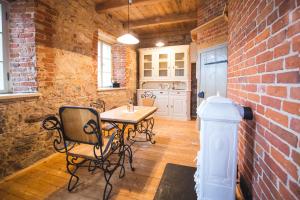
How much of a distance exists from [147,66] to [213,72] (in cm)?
285

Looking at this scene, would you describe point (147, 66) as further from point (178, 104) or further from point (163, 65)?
point (178, 104)

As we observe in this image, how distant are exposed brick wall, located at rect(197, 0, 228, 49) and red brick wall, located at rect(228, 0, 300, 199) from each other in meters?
1.76

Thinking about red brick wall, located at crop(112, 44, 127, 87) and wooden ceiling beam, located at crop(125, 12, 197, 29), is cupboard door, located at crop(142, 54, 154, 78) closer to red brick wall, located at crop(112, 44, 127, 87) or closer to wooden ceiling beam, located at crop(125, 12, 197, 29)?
red brick wall, located at crop(112, 44, 127, 87)

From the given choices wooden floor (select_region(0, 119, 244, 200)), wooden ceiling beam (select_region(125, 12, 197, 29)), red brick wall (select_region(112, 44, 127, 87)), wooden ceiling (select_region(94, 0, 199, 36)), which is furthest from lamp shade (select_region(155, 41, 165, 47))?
wooden floor (select_region(0, 119, 244, 200))

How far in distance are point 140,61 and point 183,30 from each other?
176cm

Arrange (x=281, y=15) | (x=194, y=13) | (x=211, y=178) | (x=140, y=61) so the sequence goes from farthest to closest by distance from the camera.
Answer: (x=140, y=61) → (x=194, y=13) → (x=211, y=178) → (x=281, y=15)

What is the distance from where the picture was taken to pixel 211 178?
1453 millimetres

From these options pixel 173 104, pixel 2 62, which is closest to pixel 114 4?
pixel 2 62

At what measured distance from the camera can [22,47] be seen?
240 cm

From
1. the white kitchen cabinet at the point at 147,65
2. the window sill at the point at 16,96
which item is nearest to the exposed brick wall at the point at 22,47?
the window sill at the point at 16,96

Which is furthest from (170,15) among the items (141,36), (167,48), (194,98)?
(194,98)

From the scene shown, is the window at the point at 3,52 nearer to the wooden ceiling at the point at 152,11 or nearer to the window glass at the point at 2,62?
the window glass at the point at 2,62

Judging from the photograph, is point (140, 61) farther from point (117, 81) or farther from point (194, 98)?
point (194, 98)

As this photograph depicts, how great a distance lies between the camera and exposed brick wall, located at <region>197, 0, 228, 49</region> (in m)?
3.16
